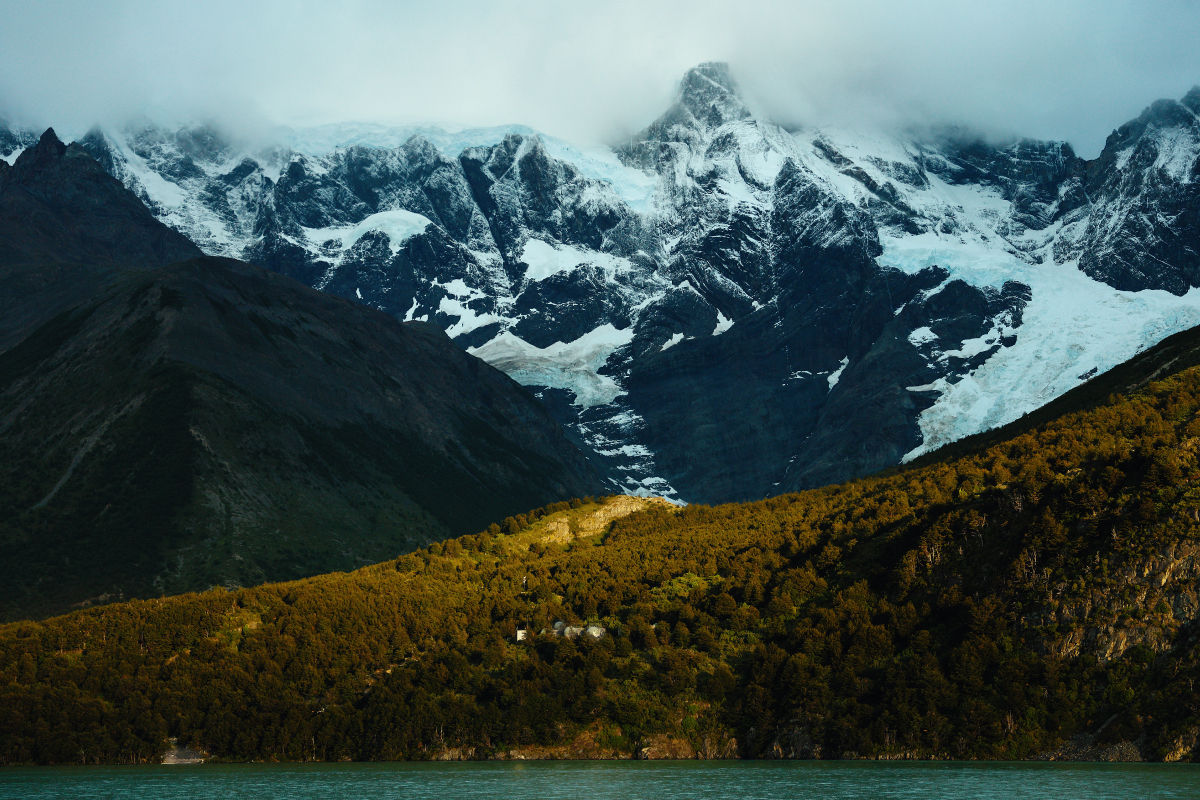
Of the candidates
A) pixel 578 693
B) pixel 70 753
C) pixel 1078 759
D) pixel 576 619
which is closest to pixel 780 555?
pixel 576 619

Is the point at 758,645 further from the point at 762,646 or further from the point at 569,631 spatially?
the point at 569,631

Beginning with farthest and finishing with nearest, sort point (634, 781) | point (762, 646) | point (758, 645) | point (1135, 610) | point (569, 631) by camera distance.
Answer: point (569, 631) → point (758, 645) → point (762, 646) → point (1135, 610) → point (634, 781)

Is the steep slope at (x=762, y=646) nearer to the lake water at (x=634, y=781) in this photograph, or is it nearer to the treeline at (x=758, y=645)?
the treeline at (x=758, y=645)

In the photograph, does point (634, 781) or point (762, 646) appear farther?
point (762, 646)

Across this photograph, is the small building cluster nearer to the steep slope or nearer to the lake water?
the steep slope

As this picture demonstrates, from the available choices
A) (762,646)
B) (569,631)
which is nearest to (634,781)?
(762,646)

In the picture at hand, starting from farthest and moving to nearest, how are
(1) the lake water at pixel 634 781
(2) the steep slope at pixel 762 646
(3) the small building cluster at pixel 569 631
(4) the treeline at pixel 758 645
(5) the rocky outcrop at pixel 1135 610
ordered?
(3) the small building cluster at pixel 569 631
(4) the treeline at pixel 758 645
(2) the steep slope at pixel 762 646
(5) the rocky outcrop at pixel 1135 610
(1) the lake water at pixel 634 781

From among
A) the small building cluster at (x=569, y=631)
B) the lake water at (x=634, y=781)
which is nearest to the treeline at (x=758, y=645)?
the small building cluster at (x=569, y=631)

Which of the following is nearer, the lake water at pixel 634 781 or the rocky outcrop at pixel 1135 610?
the lake water at pixel 634 781
